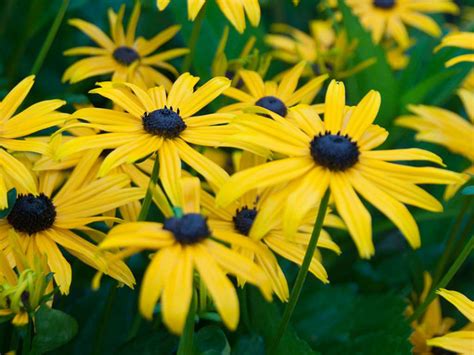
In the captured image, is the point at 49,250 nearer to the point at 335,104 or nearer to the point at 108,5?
the point at 335,104

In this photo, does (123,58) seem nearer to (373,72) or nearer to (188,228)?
(373,72)

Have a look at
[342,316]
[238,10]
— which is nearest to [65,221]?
[238,10]

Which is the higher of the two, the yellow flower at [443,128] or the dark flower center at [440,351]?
the yellow flower at [443,128]

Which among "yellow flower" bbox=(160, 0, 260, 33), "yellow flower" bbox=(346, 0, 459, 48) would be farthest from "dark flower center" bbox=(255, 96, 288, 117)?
"yellow flower" bbox=(346, 0, 459, 48)

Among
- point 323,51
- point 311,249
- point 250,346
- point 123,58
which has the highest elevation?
point 323,51

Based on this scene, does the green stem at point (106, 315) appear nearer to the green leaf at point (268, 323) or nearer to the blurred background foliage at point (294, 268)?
the blurred background foliage at point (294, 268)

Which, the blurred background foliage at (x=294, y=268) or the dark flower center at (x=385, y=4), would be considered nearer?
the blurred background foliage at (x=294, y=268)

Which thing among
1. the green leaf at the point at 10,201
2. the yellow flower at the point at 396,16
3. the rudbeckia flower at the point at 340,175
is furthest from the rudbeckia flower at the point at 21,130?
the yellow flower at the point at 396,16

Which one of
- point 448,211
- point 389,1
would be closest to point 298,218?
point 448,211
